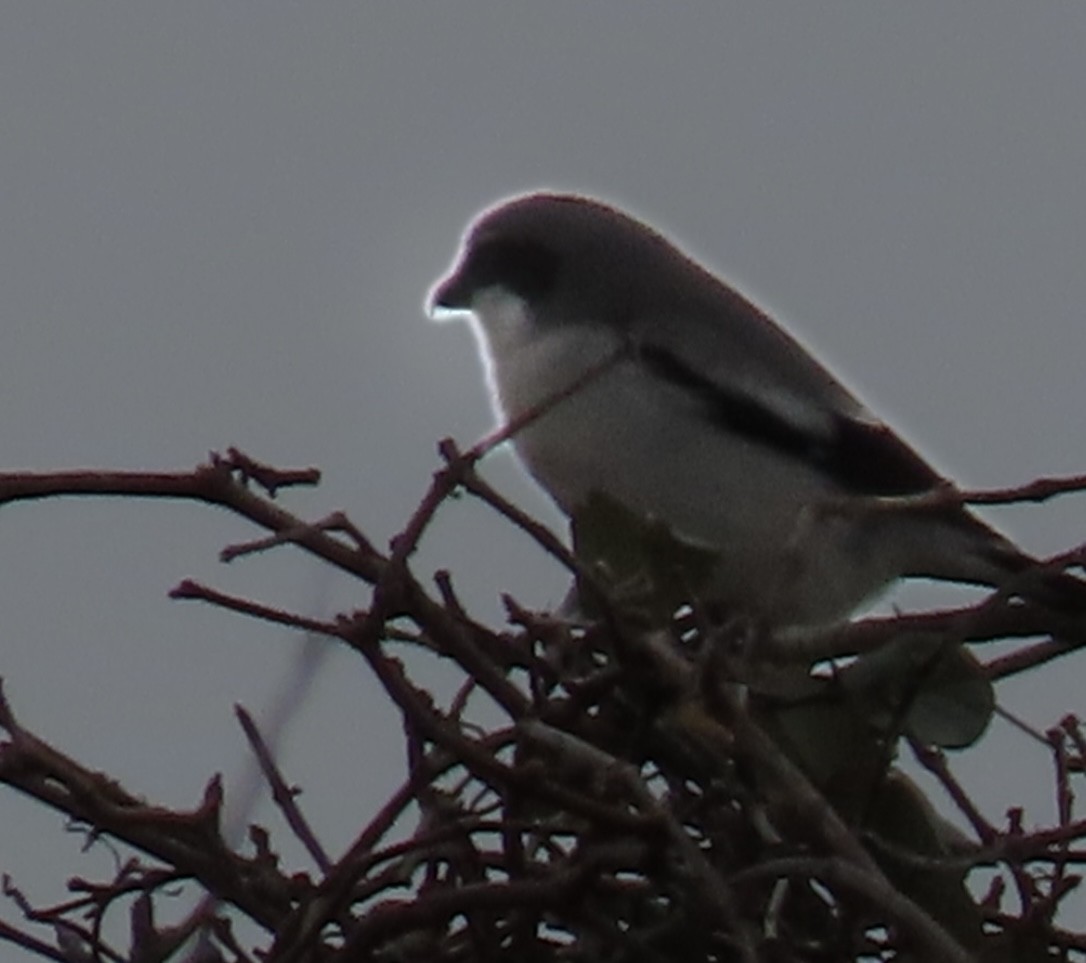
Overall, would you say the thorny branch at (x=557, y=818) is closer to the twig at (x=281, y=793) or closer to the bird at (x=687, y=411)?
the twig at (x=281, y=793)

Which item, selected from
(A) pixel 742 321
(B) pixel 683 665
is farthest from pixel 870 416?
(B) pixel 683 665

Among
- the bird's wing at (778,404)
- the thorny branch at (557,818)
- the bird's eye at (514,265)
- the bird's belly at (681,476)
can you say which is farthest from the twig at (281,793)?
the bird's eye at (514,265)

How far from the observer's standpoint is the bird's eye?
2912mm

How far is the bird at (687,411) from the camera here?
8.17 ft

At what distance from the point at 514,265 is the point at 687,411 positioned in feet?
1.46

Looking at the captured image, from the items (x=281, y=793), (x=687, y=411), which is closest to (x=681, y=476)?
(x=687, y=411)

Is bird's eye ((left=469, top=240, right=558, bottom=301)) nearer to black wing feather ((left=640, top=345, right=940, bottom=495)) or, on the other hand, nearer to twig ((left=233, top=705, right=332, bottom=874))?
black wing feather ((left=640, top=345, right=940, bottom=495))

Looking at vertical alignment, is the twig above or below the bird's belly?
below

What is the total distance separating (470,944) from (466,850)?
6 cm

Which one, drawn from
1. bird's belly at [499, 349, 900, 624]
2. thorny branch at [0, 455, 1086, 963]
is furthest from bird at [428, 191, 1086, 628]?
thorny branch at [0, 455, 1086, 963]

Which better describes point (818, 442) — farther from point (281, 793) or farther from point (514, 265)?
point (281, 793)

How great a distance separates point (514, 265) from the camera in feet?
9.66

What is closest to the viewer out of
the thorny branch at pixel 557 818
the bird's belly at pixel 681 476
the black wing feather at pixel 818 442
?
the thorny branch at pixel 557 818

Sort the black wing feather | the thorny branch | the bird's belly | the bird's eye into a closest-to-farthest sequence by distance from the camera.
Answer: the thorny branch < the bird's belly < the black wing feather < the bird's eye
